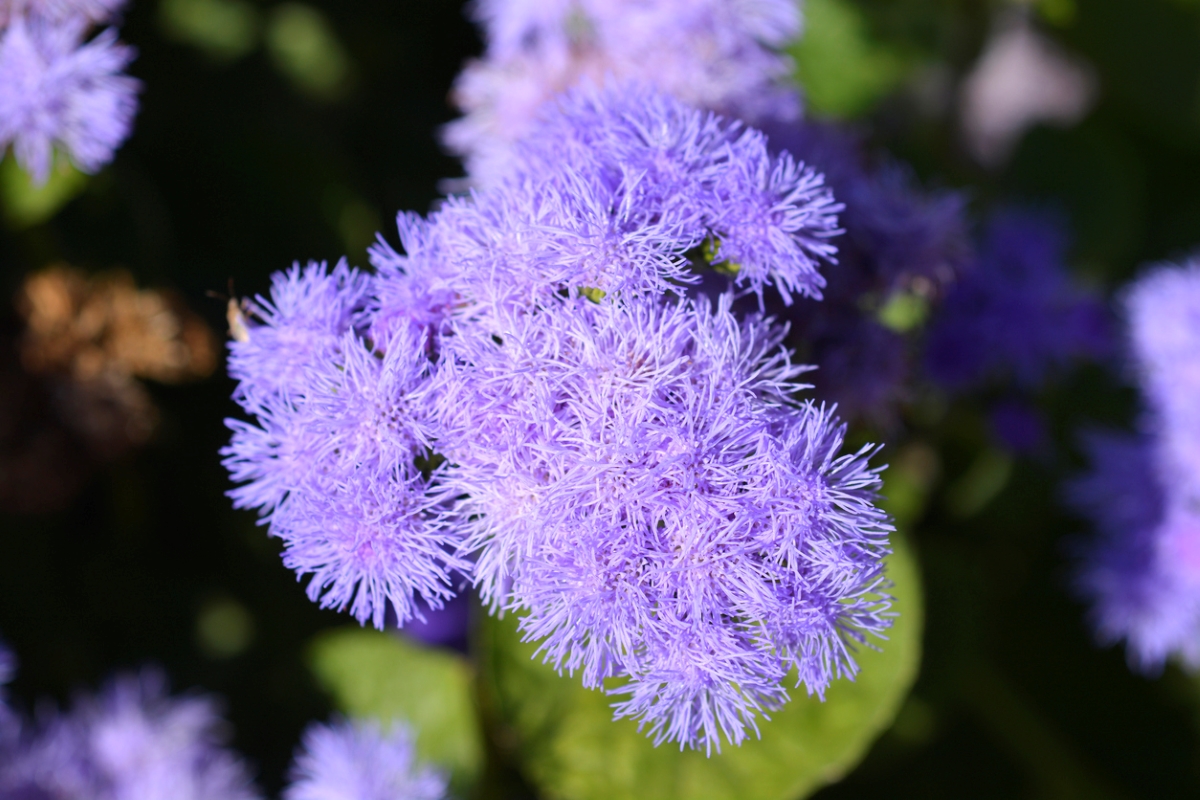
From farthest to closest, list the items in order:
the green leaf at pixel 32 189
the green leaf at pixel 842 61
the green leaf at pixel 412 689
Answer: the green leaf at pixel 842 61, the green leaf at pixel 412 689, the green leaf at pixel 32 189

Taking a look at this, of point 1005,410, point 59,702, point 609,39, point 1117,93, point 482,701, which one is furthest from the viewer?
point 1117,93

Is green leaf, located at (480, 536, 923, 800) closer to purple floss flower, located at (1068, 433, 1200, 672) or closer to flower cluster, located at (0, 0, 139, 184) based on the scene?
purple floss flower, located at (1068, 433, 1200, 672)

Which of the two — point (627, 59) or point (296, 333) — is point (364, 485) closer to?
point (296, 333)

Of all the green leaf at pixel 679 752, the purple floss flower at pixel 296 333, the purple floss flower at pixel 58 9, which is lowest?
the green leaf at pixel 679 752

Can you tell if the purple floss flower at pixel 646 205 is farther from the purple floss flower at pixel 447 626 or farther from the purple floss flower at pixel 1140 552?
the purple floss flower at pixel 1140 552

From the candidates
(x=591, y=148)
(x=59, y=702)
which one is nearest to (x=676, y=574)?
(x=591, y=148)

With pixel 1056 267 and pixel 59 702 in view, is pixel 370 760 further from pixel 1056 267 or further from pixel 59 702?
pixel 1056 267

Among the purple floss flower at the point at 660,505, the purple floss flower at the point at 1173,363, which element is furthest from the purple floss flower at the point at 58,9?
the purple floss flower at the point at 1173,363
